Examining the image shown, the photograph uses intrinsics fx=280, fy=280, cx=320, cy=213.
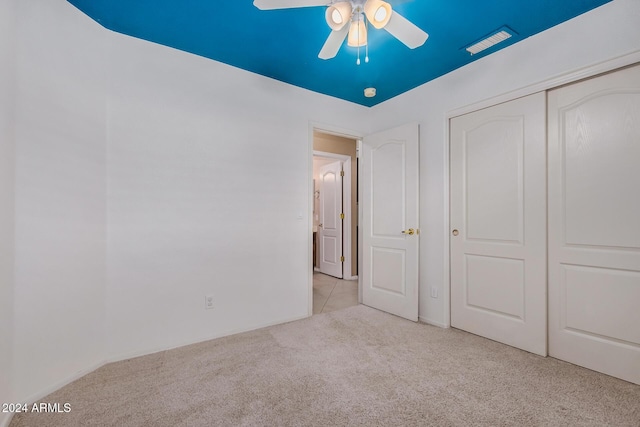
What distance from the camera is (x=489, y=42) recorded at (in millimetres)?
2262

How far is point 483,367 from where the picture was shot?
6.63ft

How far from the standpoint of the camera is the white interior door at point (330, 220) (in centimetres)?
505

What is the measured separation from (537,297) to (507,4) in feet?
7.03

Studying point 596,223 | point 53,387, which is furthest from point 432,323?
point 53,387

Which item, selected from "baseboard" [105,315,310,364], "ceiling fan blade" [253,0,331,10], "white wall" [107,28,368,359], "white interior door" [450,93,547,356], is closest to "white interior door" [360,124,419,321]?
"white interior door" [450,93,547,356]

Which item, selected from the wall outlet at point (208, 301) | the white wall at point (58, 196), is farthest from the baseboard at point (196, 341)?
the wall outlet at point (208, 301)

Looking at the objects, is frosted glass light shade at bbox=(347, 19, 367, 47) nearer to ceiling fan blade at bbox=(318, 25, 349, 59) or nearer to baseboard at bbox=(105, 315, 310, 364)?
ceiling fan blade at bbox=(318, 25, 349, 59)

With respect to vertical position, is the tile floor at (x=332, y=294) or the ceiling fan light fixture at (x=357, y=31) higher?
the ceiling fan light fixture at (x=357, y=31)

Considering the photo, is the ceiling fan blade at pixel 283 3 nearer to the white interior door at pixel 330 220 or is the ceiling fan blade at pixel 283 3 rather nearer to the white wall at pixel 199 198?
the white wall at pixel 199 198

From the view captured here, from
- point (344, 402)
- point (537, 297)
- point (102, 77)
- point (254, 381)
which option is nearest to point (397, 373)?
point (344, 402)

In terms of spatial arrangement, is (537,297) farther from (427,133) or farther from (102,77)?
(102,77)

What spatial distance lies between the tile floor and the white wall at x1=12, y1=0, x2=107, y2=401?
7.08 ft

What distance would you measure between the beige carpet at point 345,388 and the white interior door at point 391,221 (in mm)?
722

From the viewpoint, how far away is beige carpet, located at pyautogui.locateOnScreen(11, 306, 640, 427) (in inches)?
59.9
